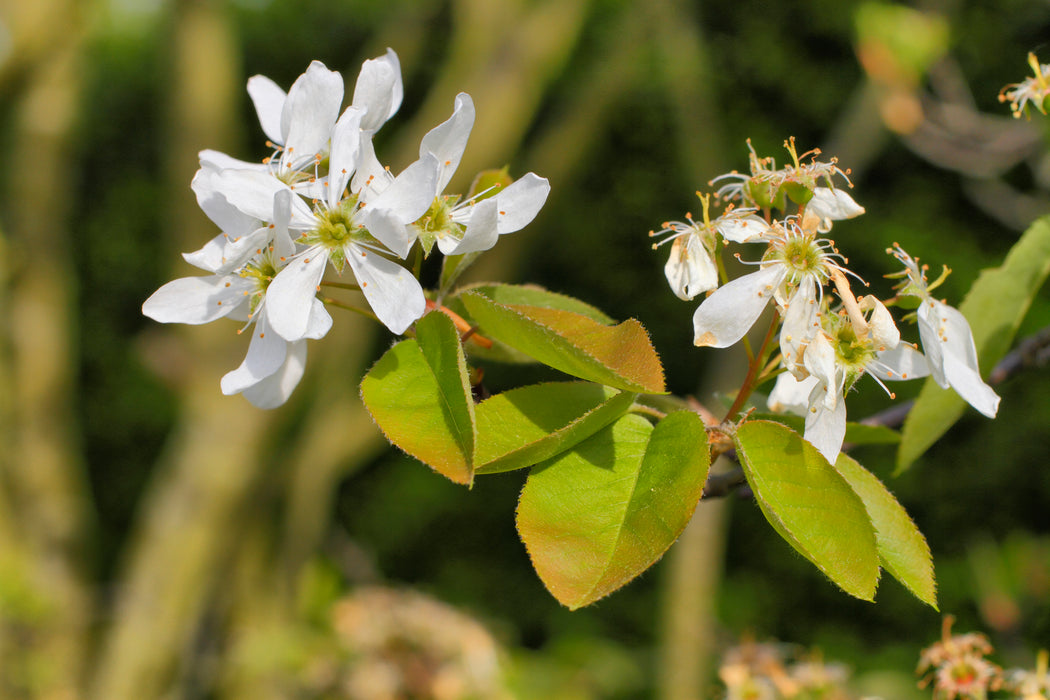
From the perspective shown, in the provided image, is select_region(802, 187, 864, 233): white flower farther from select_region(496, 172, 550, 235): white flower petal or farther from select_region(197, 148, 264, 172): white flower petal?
select_region(197, 148, 264, 172): white flower petal

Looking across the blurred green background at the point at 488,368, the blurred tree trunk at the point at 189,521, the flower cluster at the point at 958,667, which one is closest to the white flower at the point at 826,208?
the flower cluster at the point at 958,667

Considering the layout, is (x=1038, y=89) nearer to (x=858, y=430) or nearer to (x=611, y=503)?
(x=858, y=430)

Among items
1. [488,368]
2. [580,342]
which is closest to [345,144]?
[580,342]

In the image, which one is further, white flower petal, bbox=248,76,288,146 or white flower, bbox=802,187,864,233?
white flower petal, bbox=248,76,288,146

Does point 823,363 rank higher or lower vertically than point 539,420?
higher

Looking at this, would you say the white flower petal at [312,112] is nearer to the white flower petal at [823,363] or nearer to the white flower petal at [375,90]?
the white flower petal at [375,90]

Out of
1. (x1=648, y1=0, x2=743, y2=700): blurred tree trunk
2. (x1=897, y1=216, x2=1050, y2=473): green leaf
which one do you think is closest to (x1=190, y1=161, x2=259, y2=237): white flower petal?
(x1=897, y1=216, x2=1050, y2=473): green leaf

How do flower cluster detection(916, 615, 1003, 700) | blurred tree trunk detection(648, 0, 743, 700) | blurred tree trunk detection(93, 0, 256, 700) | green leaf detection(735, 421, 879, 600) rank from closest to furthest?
green leaf detection(735, 421, 879, 600), flower cluster detection(916, 615, 1003, 700), blurred tree trunk detection(93, 0, 256, 700), blurred tree trunk detection(648, 0, 743, 700)
